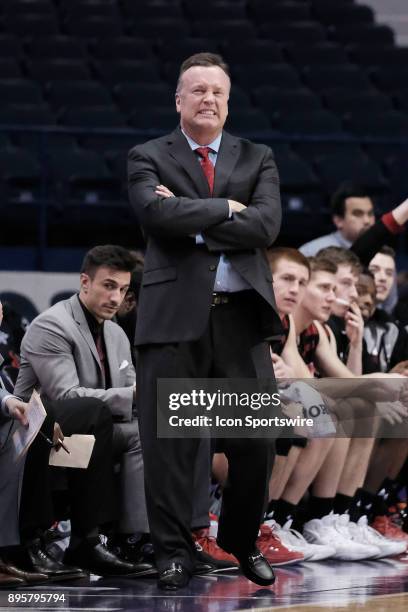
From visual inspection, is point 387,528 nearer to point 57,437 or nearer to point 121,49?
point 57,437

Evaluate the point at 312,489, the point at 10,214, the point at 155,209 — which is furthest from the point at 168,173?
the point at 10,214

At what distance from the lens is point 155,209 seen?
4293 mm

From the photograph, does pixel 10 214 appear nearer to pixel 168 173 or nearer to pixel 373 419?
pixel 373 419

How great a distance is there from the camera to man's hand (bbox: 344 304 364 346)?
246 inches

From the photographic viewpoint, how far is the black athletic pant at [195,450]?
169 inches

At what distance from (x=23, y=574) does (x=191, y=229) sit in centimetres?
138

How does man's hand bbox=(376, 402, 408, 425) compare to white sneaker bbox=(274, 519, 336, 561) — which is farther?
man's hand bbox=(376, 402, 408, 425)

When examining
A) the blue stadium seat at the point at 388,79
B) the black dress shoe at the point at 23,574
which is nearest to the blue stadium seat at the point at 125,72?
the blue stadium seat at the point at 388,79

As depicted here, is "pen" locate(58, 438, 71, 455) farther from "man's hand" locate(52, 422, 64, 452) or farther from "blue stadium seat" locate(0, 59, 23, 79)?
"blue stadium seat" locate(0, 59, 23, 79)

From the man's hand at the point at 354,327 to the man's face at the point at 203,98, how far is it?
2.01 meters

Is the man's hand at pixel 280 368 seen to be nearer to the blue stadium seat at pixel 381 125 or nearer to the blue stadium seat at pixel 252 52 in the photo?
the blue stadium seat at pixel 381 125

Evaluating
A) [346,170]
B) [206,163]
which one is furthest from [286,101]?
[206,163]

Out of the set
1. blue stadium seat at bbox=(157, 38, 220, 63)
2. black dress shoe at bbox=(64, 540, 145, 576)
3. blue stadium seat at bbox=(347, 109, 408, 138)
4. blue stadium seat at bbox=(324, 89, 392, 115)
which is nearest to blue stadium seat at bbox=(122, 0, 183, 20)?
blue stadium seat at bbox=(157, 38, 220, 63)

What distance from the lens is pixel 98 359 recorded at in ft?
16.9
